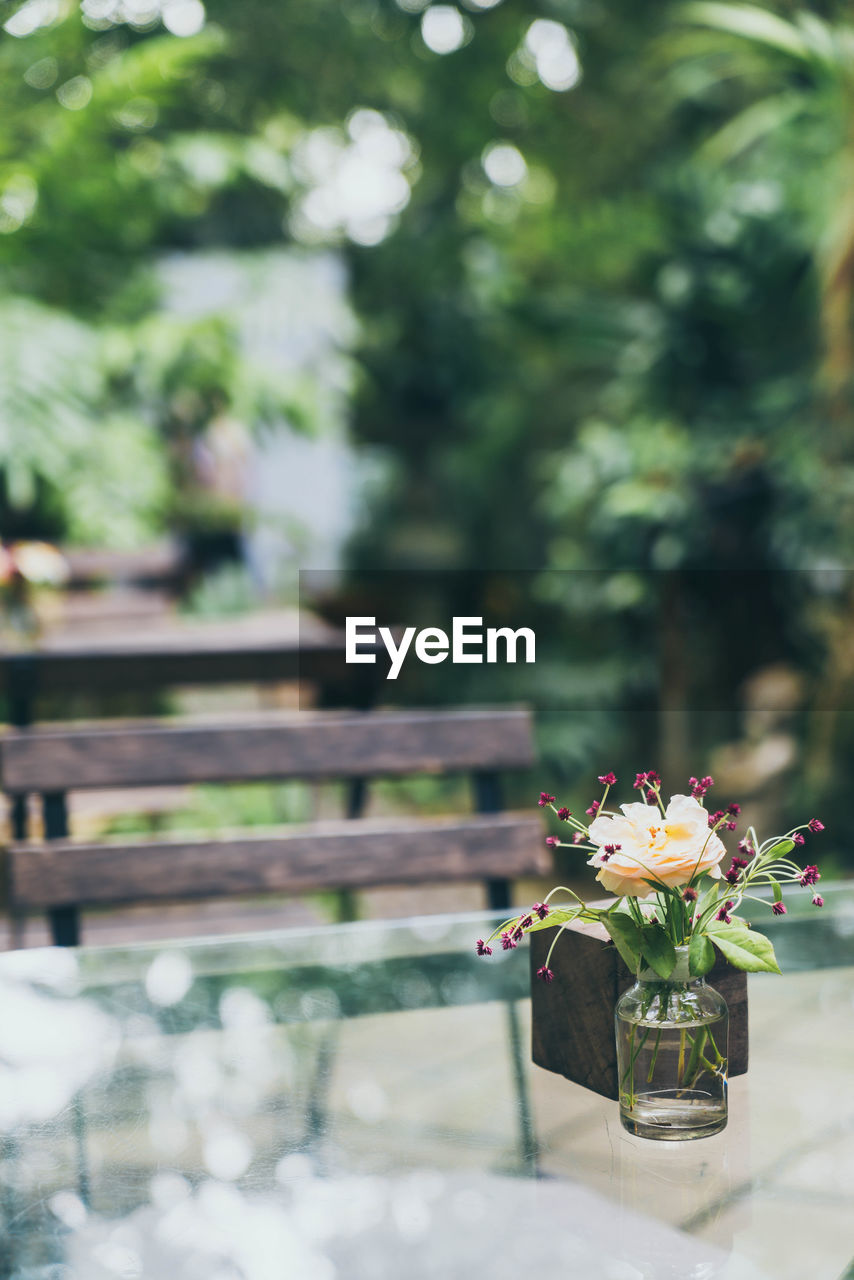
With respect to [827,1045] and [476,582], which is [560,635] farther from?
[827,1045]

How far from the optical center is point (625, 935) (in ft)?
2.34

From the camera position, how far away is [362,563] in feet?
26.5

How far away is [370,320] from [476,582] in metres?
1.88

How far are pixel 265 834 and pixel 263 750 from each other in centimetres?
11

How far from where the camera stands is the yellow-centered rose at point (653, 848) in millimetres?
702

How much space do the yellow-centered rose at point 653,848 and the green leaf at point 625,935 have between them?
2cm

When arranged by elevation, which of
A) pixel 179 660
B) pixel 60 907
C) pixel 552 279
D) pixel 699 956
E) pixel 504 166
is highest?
pixel 504 166

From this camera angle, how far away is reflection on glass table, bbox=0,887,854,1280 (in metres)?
0.63

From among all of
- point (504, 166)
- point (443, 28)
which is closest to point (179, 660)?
point (443, 28)

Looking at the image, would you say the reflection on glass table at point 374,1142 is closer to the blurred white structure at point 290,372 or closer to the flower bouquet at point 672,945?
the flower bouquet at point 672,945

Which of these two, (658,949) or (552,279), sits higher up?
(552,279)

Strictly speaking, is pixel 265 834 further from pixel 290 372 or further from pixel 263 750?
pixel 290 372

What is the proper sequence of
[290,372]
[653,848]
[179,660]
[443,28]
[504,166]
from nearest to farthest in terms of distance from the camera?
[653,848]
[179,660]
[290,372]
[443,28]
[504,166]

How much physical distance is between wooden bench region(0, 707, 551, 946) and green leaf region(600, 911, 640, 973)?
0.82 meters
